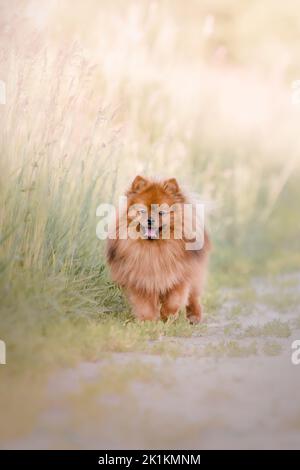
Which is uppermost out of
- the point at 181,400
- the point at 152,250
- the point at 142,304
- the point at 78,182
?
the point at 78,182

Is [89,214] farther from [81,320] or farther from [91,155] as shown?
[81,320]

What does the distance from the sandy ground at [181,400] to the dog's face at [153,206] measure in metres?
0.75

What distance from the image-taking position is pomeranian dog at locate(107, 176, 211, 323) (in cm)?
545

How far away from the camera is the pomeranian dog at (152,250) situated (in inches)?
214

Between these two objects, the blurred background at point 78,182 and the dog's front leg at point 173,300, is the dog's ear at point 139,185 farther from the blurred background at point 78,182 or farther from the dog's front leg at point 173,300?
the dog's front leg at point 173,300

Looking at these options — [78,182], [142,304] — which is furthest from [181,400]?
[78,182]

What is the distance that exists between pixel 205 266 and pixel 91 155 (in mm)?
1206

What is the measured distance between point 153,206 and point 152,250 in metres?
0.32

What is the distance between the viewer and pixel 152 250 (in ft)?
18.1

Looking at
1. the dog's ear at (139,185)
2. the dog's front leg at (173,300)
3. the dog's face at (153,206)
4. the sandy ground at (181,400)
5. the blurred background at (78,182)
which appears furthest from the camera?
the dog's front leg at (173,300)

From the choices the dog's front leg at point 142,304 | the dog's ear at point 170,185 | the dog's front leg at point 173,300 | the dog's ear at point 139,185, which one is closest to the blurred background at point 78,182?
the dog's front leg at point 142,304

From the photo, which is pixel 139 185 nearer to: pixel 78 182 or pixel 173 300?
pixel 78 182

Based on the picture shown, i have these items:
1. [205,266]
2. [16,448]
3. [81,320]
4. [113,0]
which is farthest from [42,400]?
[113,0]

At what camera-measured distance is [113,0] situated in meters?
15.3
